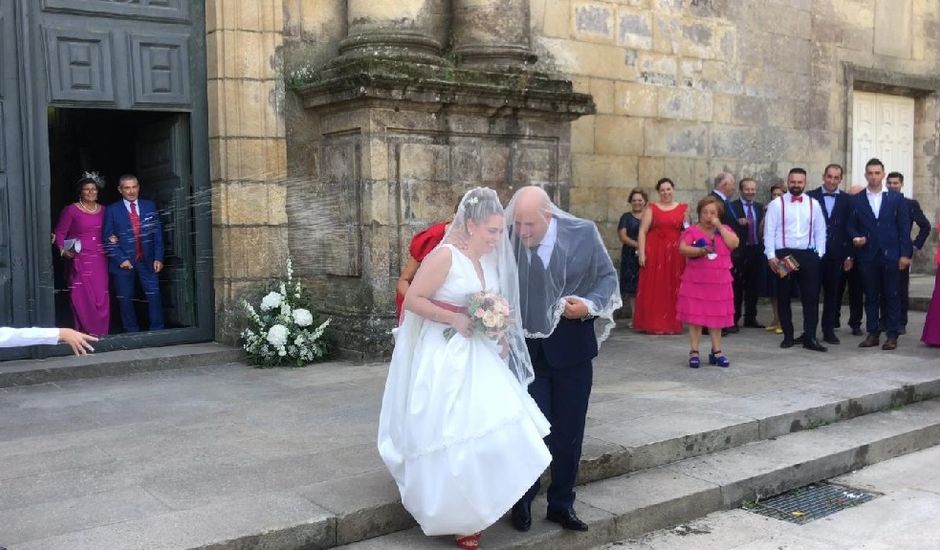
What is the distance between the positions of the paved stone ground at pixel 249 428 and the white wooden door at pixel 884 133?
5868mm

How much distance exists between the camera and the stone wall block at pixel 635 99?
10672 mm

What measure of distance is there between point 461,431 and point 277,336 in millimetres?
4020

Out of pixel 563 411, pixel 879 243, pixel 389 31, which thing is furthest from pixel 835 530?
pixel 389 31

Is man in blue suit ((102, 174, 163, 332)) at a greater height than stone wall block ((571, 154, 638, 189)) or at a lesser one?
lesser

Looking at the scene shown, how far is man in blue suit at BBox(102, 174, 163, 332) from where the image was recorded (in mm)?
8258

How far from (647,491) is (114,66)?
557 cm

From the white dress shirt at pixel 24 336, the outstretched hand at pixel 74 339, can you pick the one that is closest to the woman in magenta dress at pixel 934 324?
the outstretched hand at pixel 74 339

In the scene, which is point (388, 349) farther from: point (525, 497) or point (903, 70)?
point (903, 70)

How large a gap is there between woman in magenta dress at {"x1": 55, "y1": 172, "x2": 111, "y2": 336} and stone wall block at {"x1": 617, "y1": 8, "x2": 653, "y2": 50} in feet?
19.6

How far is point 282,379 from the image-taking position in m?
7.15

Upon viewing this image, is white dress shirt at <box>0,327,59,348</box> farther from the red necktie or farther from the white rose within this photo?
the red necktie

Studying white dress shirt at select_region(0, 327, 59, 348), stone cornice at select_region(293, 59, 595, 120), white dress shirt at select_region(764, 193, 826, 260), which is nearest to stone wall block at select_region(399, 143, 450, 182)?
stone cornice at select_region(293, 59, 595, 120)

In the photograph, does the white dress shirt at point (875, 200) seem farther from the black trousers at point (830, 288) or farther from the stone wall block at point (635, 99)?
the stone wall block at point (635, 99)

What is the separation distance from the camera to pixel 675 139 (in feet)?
36.8
